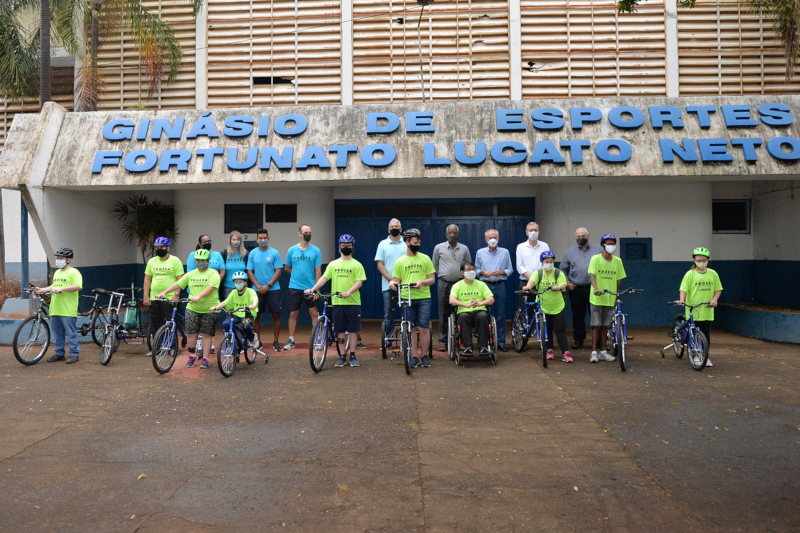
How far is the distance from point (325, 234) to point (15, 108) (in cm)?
875

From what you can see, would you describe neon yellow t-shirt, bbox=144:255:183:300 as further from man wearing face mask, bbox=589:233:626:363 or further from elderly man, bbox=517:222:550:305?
man wearing face mask, bbox=589:233:626:363

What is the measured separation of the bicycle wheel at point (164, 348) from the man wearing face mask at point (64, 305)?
6.11 ft

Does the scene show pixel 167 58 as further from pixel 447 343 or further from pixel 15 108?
pixel 447 343

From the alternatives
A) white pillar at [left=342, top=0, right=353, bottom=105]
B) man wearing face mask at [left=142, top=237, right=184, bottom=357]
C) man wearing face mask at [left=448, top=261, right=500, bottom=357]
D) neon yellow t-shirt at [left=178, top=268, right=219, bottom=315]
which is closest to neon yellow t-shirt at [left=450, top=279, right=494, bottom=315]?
man wearing face mask at [left=448, top=261, right=500, bottom=357]

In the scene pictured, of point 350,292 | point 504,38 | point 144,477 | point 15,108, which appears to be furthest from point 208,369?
point 15,108

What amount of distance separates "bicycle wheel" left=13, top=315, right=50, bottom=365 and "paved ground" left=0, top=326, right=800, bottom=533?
0.58m

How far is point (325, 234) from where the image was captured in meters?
13.4

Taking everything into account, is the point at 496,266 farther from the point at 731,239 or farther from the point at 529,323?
the point at 731,239

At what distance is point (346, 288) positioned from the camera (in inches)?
347

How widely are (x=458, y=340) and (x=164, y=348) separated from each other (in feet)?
13.3

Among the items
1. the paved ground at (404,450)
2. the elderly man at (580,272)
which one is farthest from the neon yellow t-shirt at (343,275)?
the elderly man at (580,272)

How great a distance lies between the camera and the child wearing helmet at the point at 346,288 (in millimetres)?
8789

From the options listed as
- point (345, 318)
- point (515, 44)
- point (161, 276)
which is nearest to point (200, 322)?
point (161, 276)

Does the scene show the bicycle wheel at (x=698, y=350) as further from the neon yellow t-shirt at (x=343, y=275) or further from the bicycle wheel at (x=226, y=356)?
the bicycle wheel at (x=226, y=356)
